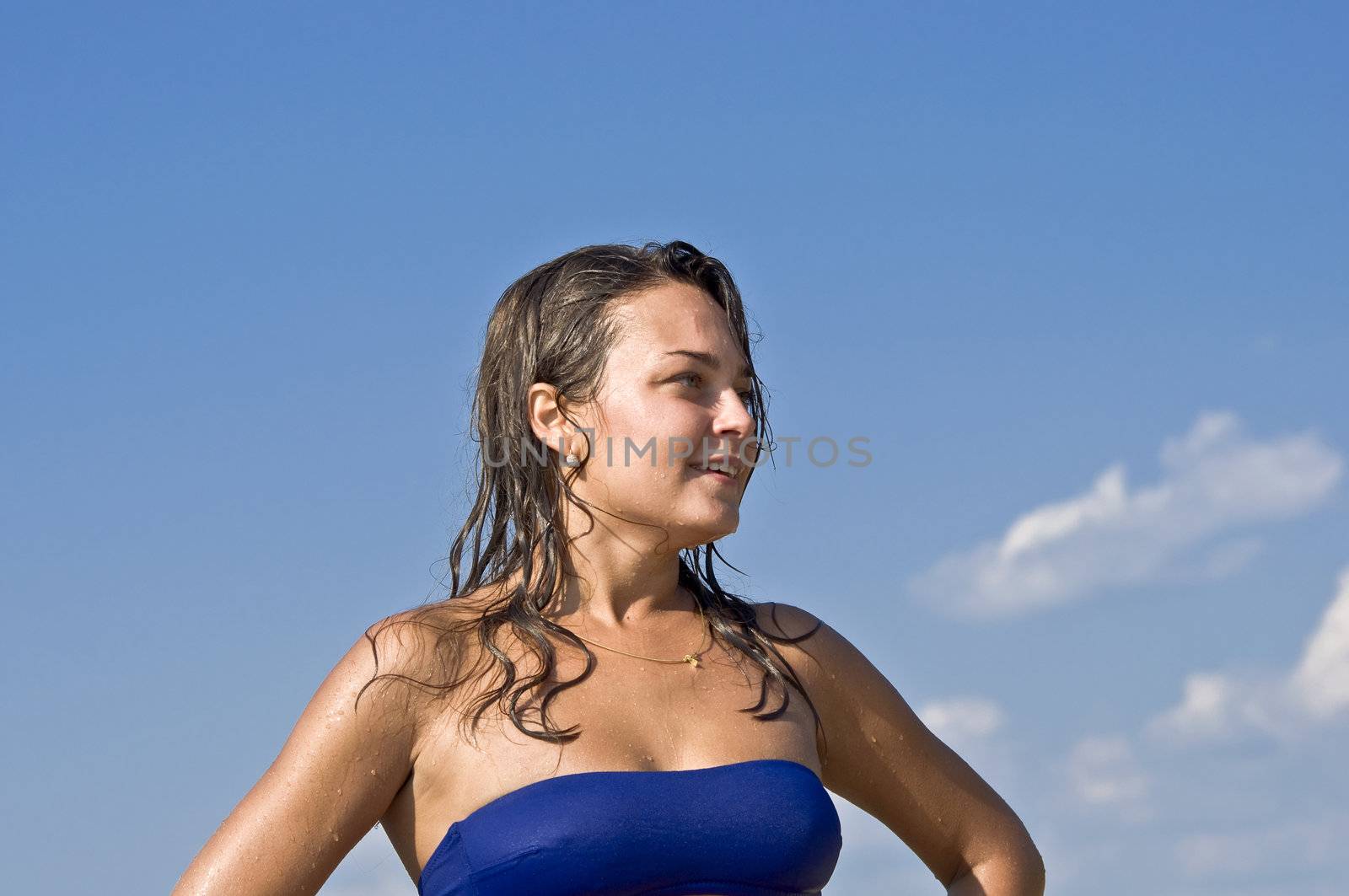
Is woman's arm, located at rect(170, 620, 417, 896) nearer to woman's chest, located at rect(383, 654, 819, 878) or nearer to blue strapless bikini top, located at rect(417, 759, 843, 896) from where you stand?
woman's chest, located at rect(383, 654, 819, 878)

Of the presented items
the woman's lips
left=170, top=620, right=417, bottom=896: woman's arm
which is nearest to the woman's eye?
the woman's lips

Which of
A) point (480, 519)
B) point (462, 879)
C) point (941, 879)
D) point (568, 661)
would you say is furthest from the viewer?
point (941, 879)

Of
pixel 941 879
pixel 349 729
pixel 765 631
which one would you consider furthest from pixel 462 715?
pixel 941 879

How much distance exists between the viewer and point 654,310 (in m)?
4.16

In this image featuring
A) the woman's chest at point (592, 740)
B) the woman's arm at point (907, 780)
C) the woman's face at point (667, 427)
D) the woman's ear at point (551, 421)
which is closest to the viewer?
the woman's chest at point (592, 740)

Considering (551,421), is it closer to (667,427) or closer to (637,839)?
(667,427)

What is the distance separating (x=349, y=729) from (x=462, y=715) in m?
0.28

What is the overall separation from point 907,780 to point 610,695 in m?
1.16

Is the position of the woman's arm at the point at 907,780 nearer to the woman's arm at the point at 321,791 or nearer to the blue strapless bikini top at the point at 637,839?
the blue strapless bikini top at the point at 637,839

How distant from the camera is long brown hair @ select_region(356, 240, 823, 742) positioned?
4109mm

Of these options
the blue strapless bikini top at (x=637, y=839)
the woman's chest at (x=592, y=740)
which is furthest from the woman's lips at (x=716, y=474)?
the blue strapless bikini top at (x=637, y=839)

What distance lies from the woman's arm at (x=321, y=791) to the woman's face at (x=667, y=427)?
28.5 inches

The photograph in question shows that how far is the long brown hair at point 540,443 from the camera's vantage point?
4109 millimetres

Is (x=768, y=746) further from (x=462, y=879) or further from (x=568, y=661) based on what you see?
(x=462, y=879)
